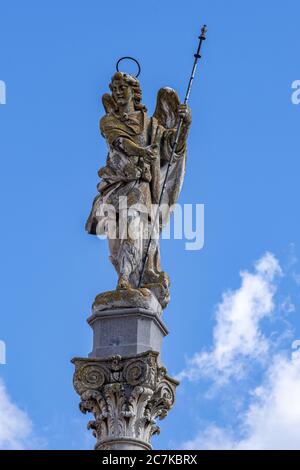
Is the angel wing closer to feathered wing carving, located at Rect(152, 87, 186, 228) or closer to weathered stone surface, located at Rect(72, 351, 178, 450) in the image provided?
feathered wing carving, located at Rect(152, 87, 186, 228)

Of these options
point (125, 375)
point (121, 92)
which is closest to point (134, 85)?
point (121, 92)

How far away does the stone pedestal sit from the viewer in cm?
2819

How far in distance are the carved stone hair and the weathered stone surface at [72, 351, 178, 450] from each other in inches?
194

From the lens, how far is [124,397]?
28.3m

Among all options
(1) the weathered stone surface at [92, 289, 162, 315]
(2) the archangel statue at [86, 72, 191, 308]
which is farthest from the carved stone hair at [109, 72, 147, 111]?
(1) the weathered stone surface at [92, 289, 162, 315]

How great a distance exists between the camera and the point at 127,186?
30344mm

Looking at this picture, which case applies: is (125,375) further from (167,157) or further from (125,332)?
(167,157)

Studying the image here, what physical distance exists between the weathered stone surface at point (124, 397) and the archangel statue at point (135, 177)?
154 centimetres

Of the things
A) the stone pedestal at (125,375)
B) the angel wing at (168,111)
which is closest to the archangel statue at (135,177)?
the angel wing at (168,111)

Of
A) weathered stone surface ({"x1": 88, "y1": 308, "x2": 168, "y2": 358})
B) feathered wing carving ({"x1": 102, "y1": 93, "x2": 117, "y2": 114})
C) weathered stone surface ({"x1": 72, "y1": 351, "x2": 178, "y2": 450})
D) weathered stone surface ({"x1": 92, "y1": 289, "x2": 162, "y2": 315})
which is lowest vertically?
weathered stone surface ({"x1": 72, "y1": 351, "x2": 178, "y2": 450})

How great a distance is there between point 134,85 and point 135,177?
5.87ft

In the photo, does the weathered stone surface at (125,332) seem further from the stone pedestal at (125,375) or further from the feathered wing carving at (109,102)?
the feathered wing carving at (109,102)
